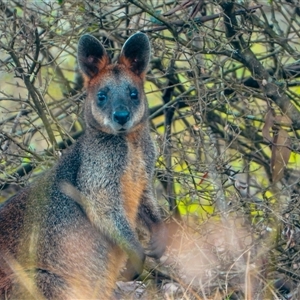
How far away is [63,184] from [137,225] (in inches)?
30.8

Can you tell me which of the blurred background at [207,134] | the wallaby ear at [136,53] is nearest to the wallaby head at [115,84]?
the wallaby ear at [136,53]

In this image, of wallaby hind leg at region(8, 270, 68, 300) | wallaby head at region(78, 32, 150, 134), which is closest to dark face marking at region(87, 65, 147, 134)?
wallaby head at region(78, 32, 150, 134)

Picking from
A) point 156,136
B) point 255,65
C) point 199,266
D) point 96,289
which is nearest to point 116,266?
point 96,289

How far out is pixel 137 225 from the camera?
6.56 metres

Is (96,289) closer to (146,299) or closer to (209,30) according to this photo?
(146,299)

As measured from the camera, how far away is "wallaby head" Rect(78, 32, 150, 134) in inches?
245

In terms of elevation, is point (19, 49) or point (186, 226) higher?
point (19, 49)

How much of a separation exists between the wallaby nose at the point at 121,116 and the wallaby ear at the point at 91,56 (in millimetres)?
557

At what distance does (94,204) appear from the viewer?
6078 millimetres

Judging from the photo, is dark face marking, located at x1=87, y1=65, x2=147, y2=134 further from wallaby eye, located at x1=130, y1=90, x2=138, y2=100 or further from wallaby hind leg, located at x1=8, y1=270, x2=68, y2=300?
wallaby hind leg, located at x1=8, y1=270, x2=68, y2=300

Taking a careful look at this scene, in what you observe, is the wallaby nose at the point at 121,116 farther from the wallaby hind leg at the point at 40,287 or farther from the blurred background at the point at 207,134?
the wallaby hind leg at the point at 40,287

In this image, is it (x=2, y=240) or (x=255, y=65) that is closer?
(x=2, y=240)

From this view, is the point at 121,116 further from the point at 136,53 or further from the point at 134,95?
the point at 136,53

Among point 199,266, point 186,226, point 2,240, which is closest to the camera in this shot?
point 2,240
